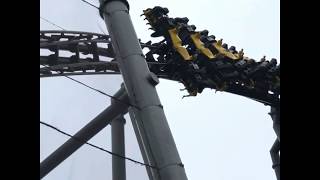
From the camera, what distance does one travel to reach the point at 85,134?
5.57m

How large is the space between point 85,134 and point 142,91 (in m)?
1.15

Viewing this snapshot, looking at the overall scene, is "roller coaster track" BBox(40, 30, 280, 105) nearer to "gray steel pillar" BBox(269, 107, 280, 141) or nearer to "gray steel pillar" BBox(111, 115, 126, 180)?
"gray steel pillar" BBox(269, 107, 280, 141)

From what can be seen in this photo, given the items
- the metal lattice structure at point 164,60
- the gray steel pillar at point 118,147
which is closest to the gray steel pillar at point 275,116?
the metal lattice structure at point 164,60

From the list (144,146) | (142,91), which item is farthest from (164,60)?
(144,146)

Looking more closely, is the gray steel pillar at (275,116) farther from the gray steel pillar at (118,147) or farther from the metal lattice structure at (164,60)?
the gray steel pillar at (118,147)

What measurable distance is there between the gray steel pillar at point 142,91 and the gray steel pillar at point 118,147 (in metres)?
0.35

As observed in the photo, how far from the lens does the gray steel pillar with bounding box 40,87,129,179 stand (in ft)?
15.7

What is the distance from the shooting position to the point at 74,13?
6656 mm

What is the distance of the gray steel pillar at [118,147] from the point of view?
5.77m

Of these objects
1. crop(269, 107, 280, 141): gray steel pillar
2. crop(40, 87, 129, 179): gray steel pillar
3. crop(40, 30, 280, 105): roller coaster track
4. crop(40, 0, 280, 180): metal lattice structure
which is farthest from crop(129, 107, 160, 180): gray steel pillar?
crop(269, 107, 280, 141): gray steel pillar

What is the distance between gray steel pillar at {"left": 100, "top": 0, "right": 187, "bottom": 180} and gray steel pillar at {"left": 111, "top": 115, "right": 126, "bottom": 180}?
1.16 feet
